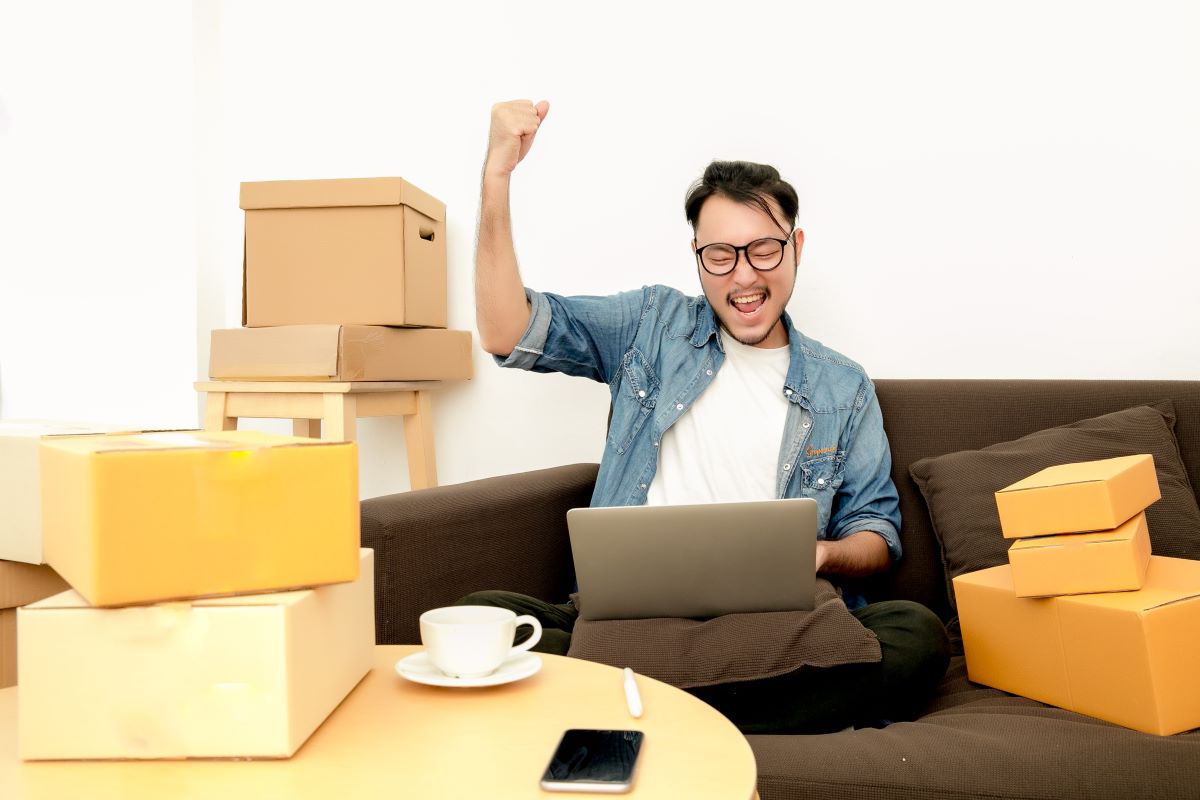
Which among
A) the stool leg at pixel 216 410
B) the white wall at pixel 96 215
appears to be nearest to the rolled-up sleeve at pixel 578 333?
the stool leg at pixel 216 410

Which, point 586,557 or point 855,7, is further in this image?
point 855,7

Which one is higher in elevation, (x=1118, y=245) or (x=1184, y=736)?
(x=1118, y=245)

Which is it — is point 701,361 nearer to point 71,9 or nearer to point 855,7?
point 855,7

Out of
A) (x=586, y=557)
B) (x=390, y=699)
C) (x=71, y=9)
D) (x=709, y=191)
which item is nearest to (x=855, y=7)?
(x=709, y=191)

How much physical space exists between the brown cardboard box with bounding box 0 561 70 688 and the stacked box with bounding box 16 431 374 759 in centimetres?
22

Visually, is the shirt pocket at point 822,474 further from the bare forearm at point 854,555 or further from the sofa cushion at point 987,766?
the sofa cushion at point 987,766

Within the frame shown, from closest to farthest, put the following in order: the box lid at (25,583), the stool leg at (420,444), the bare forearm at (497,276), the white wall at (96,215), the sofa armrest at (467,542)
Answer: the box lid at (25,583)
the sofa armrest at (467,542)
the bare forearm at (497,276)
the stool leg at (420,444)
the white wall at (96,215)

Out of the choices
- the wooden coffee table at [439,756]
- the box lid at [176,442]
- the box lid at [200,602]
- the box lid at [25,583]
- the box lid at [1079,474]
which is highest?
the box lid at [176,442]

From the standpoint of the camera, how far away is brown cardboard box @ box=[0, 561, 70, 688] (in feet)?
2.75

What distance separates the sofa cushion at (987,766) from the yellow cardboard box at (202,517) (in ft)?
1.97

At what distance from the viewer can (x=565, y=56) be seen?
2340 mm

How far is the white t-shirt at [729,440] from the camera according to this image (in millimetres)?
1767

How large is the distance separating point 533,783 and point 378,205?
170 centimetres

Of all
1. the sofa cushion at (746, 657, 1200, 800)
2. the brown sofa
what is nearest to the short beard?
the brown sofa
